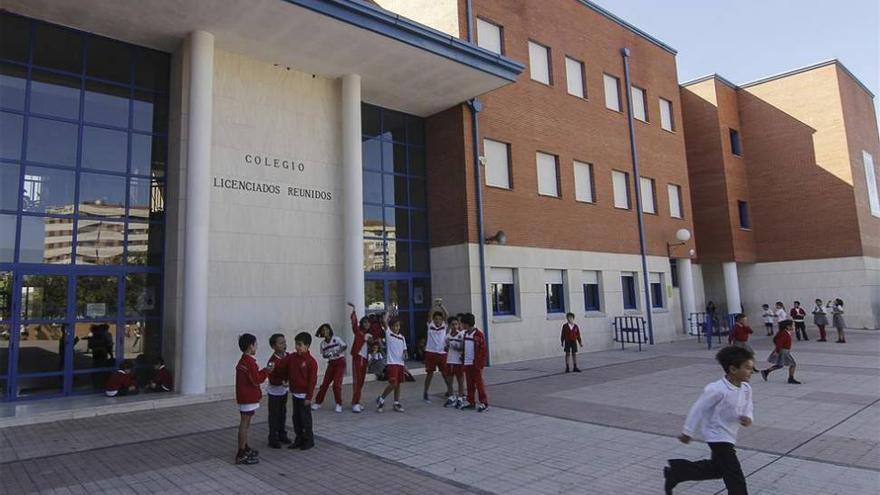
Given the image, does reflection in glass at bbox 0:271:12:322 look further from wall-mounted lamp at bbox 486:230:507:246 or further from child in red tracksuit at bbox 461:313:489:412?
wall-mounted lamp at bbox 486:230:507:246

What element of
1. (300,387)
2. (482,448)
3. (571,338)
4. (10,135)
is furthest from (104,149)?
(571,338)

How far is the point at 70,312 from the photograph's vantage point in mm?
10703

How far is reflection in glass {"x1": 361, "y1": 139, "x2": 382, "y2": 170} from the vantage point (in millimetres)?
15891

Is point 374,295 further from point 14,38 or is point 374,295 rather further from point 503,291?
point 14,38

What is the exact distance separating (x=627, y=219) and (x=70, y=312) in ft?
60.2

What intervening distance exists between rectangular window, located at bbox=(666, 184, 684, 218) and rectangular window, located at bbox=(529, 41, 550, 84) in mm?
8622

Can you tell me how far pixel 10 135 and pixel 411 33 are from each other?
28.1ft

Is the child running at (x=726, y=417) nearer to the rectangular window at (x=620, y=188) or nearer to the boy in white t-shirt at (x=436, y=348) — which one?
the boy in white t-shirt at (x=436, y=348)

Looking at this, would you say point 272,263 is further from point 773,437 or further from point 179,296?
point 773,437

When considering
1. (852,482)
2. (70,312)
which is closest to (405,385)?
(70,312)

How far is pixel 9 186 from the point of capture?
10.5 meters

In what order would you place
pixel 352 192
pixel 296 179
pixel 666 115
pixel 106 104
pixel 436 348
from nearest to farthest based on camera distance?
pixel 436 348 → pixel 106 104 → pixel 296 179 → pixel 352 192 → pixel 666 115

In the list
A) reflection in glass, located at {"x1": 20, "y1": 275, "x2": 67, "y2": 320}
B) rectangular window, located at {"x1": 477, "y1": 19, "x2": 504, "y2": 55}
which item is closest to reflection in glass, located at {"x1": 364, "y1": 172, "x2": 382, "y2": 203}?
rectangular window, located at {"x1": 477, "y1": 19, "x2": 504, "y2": 55}

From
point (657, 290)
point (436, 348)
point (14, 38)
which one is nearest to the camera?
point (436, 348)
